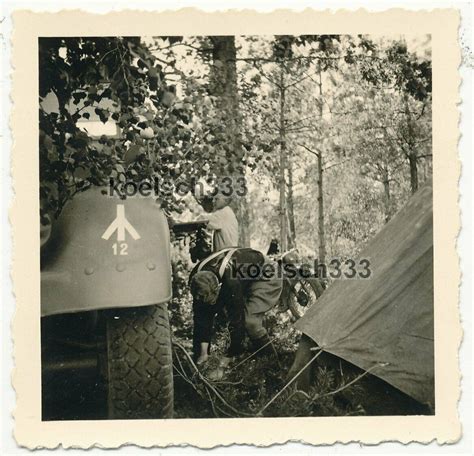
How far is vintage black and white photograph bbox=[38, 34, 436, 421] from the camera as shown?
3.42 m

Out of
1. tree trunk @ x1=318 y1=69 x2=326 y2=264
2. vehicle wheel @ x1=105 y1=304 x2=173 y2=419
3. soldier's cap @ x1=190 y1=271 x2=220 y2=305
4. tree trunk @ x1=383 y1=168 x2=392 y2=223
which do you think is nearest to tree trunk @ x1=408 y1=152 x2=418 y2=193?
tree trunk @ x1=383 y1=168 x2=392 y2=223

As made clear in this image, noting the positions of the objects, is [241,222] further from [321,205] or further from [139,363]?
[139,363]

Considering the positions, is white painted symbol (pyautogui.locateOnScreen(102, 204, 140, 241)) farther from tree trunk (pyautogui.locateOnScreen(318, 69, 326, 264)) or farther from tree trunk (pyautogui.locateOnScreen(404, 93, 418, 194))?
tree trunk (pyautogui.locateOnScreen(404, 93, 418, 194))

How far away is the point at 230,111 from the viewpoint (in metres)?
3.52

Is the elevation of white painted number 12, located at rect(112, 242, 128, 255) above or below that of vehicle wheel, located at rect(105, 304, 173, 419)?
above

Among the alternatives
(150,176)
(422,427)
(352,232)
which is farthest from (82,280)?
(422,427)

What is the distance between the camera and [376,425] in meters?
3.46

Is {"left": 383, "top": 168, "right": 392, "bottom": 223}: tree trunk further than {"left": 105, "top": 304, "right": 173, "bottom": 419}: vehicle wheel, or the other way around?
{"left": 383, "top": 168, "right": 392, "bottom": 223}: tree trunk

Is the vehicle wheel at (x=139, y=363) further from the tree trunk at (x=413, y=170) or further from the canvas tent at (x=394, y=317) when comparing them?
the tree trunk at (x=413, y=170)

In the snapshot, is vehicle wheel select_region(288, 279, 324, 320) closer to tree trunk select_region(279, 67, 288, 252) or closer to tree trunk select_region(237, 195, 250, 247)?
tree trunk select_region(279, 67, 288, 252)

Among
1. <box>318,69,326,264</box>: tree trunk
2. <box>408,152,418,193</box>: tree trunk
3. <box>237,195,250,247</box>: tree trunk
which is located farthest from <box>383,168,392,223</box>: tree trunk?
<box>237,195,250,247</box>: tree trunk

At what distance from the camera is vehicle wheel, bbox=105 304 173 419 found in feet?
11.0

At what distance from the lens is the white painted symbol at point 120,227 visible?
11.2 ft

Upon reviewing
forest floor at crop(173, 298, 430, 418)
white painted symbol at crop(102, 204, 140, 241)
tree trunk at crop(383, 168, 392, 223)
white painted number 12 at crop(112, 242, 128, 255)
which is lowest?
forest floor at crop(173, 298, 430, 418)
